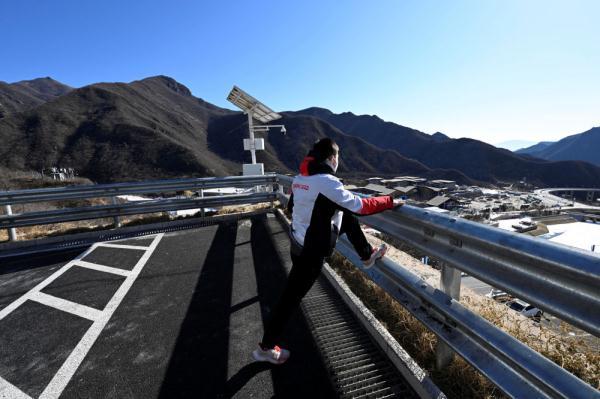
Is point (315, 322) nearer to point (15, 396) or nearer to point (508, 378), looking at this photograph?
point (508, 378)

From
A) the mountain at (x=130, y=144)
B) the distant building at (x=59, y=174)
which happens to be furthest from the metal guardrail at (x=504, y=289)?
the mountain at (x=130, y=144)

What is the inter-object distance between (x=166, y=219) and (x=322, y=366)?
19.9 feet

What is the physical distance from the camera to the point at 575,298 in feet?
4.54

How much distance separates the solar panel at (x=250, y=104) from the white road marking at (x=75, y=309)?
8494 mm

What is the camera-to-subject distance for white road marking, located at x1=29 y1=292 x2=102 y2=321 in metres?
3.34

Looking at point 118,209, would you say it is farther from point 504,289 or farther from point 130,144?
point 130,144

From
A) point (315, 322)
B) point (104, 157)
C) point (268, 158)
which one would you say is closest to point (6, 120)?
point (104, 157)

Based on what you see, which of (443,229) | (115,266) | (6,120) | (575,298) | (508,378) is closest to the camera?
(575,298)

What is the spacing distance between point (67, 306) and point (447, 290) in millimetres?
4269

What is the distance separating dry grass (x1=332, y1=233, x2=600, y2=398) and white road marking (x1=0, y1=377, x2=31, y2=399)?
10.2 ft

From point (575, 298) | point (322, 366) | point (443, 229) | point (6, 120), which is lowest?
point (322, 366)

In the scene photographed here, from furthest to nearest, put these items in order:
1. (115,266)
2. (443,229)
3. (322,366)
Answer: (115,266) → (322,366) → (443,229)

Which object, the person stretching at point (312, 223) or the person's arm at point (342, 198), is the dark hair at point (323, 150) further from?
the person's arm at point (342, 198)

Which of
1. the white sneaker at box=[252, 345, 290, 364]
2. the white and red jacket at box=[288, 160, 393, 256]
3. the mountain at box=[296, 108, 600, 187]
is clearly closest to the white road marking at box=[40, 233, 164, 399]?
the white sneaker at box=[252, 345, 290, 364]
